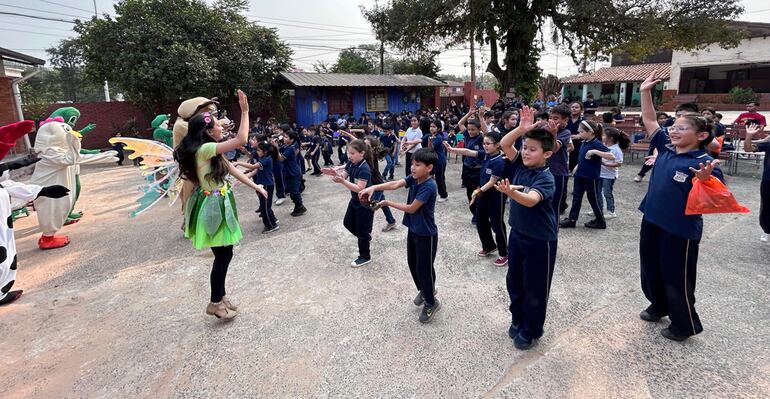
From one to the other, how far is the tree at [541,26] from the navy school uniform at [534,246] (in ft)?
42.3

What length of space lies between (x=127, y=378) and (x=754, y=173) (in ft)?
35.5

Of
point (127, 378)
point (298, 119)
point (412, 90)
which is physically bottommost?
point (127, 378)

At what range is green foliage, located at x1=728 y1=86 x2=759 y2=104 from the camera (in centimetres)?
2411

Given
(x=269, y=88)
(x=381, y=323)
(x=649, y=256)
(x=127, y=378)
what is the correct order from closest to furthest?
(x=127, y=378) < (x=649, y=256) < (x=381, y=323) < (x=269, y=88)

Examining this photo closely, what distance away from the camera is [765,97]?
24688mm

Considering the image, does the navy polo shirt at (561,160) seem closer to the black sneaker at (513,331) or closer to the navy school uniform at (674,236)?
the navy school uniform at (674,236)

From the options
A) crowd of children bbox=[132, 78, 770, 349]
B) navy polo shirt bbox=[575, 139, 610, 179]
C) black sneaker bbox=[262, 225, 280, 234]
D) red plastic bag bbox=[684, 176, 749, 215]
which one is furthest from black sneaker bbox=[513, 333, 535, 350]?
black sneaker bbox=[262, 225, 280, 234]

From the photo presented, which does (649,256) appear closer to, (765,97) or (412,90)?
(412,90)

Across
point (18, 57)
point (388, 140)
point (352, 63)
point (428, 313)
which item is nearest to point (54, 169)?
point (428, 313)

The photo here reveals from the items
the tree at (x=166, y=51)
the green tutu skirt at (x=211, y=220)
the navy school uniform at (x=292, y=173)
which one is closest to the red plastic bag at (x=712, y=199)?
the green tutu skirt at (x=211, y=220)

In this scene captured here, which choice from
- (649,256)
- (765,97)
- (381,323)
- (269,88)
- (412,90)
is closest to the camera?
(649,256)

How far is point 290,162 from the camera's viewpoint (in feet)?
22.8

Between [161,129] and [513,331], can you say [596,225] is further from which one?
[161,129]

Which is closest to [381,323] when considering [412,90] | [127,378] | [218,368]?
[218,368]
